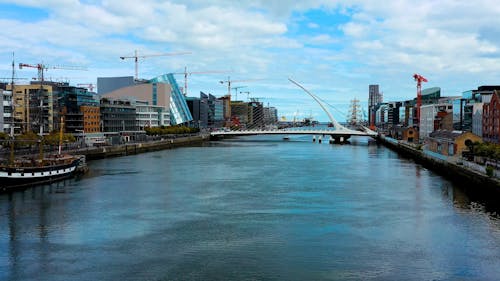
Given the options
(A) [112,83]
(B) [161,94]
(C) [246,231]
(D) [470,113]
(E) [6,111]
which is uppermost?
(A) [112,83]

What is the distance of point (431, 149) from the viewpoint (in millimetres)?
37688

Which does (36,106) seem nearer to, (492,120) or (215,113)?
(492,120)

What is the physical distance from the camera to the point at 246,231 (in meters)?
13.1

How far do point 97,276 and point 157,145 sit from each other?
40072 mm

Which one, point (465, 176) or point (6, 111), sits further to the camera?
point (6, 111)

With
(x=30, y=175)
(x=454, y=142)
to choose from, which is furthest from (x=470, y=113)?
(x=30, y=175)

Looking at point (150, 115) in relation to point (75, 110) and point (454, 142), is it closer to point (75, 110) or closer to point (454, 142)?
point (75, 110)

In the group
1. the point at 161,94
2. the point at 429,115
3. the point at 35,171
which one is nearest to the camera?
the point at 35,171

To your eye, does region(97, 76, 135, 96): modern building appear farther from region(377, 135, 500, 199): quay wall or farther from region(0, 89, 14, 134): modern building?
region(377, 135, 500, 199): quay wall

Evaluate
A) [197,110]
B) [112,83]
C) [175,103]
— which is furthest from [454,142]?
[197,110]

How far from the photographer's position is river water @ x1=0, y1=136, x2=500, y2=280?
10.2m

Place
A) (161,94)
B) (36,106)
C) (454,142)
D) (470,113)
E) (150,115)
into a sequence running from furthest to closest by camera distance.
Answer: (161,94)
(150,115)
(36,106)
(470,113)
(454,142)

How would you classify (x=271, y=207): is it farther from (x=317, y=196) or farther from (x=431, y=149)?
(x=431, y=149)

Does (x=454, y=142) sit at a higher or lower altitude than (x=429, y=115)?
lower
